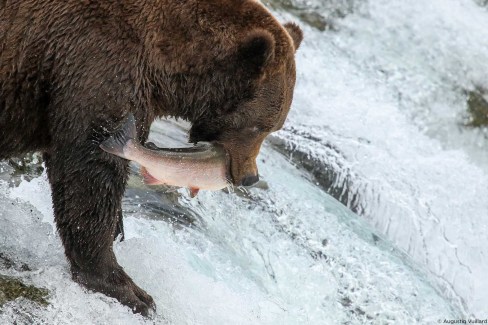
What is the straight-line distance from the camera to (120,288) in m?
5.52

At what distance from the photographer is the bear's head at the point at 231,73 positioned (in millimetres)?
5004

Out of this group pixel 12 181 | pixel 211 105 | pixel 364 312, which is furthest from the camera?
pixel 364 312

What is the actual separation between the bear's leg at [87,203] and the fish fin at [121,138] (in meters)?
0.20

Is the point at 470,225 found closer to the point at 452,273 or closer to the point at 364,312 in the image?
the point at 452,273

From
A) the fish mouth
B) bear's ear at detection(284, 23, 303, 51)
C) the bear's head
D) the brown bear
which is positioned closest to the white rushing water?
the brown bear

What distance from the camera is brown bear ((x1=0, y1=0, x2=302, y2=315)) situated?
4848 millimetres

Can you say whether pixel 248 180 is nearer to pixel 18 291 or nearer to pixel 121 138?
pixel 121 138

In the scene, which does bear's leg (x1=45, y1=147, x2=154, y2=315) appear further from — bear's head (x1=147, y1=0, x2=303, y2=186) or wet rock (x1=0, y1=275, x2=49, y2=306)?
bear's head (x1=147, y1=0, x2=303, y2=186)

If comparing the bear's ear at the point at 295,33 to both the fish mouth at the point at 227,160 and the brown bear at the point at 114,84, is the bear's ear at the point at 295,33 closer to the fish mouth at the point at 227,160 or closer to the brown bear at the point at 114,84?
the brown bear at the point at 114,84

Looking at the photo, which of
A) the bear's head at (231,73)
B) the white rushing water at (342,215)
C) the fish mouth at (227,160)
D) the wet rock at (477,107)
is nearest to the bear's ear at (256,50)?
the bear's head at (231,73)

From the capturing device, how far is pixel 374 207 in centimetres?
875

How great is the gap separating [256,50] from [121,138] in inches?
35.2

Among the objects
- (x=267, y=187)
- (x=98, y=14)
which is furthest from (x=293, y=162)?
(x=98, y=14)

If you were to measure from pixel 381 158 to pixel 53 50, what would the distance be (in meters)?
5.23
